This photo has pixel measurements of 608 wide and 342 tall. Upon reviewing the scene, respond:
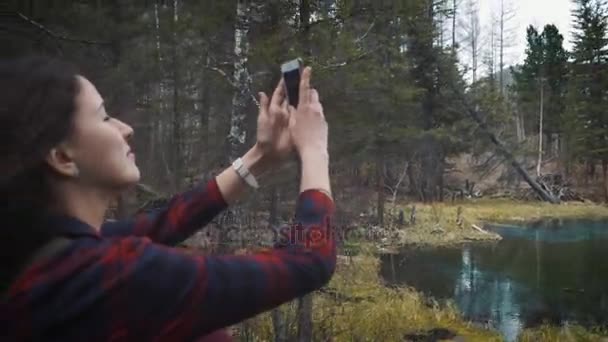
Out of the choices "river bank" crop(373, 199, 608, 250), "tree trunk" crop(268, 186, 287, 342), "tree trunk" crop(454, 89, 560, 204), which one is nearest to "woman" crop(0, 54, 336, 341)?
"tree trunk" crop(268, 186, 287, 342)

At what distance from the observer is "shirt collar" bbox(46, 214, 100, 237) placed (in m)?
0.83

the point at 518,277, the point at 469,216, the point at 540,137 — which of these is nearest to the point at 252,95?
the point at 518,277

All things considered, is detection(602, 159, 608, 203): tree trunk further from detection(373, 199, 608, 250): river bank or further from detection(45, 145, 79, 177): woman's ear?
detection(45, 145, 79, 177): woman's ear

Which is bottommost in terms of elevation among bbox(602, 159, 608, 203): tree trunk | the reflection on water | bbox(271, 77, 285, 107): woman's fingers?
the reflection on water

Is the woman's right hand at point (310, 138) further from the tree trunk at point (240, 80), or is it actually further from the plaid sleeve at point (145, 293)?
the tree trunk at point (240, 80)

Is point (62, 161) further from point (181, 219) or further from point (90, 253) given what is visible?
point (181, 219)

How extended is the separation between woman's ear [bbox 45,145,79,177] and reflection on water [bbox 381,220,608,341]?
26.0ft

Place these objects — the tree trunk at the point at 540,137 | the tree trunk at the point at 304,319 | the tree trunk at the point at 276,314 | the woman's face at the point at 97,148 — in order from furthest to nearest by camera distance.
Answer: the tree trunk at the point at 540,137 < the tree trunk at the point at 276,314 < the tree trunk at the point at 304,319 < the woman's face at the point at 97,148

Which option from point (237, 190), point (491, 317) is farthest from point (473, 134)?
point (237, 190)

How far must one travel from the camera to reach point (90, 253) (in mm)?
800

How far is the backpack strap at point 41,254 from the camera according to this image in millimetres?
804

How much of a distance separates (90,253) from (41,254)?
0.07m

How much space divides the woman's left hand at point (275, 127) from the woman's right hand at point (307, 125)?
0.05 m

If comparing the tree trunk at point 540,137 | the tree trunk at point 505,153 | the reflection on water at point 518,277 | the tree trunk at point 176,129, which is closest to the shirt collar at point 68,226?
the tree trunk at point 176,129
